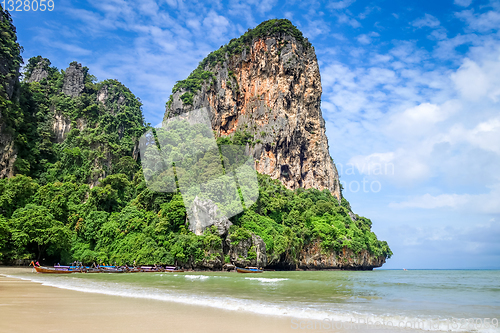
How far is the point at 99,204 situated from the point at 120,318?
3571 cm

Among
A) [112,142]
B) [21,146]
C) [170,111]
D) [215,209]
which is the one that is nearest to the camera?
[215,209]

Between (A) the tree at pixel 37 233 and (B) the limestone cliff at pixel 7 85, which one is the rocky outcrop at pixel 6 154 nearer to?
(B) the limestone cliff at pixel 7 85

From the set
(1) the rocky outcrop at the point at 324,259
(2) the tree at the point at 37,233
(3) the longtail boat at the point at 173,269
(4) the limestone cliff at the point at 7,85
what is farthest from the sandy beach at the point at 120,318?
(4) the limestone cliff at the point at 7,85

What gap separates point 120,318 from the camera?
6.68 metres

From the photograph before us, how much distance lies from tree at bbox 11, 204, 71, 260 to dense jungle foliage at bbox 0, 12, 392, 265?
3.5 inches

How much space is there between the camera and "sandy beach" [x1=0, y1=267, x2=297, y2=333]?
5.74 m

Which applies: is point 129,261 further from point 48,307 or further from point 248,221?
point 48,307

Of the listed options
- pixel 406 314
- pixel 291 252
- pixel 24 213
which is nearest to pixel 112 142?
pixel 24 213

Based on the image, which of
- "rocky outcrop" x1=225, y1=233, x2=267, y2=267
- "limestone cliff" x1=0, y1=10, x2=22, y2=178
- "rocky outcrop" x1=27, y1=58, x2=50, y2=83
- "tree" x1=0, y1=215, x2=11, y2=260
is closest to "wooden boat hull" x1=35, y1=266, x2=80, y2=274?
"tree" x1=0, y1=215, x2=11, y2=260

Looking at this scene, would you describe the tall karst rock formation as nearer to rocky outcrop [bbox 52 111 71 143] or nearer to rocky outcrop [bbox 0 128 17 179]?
rocky outcrop [bbox 52 111 71 143]

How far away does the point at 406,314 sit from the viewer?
313 inches

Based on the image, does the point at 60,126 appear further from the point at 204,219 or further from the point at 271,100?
the point at 271,100

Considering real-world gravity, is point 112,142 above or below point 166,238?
above

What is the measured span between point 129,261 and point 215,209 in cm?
980
